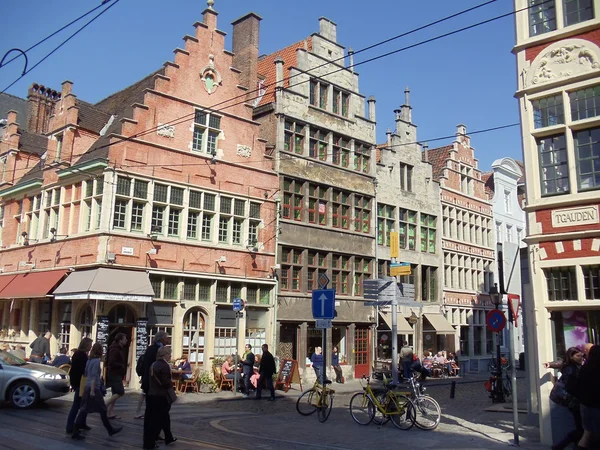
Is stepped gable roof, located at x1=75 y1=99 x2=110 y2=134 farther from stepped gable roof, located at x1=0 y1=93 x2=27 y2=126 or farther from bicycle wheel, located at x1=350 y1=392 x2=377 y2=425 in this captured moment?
bicycle wheel, located at x1=350 y1=392 x2=377 y2=425

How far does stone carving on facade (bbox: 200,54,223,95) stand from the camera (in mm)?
23453

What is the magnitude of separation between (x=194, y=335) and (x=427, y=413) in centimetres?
1164

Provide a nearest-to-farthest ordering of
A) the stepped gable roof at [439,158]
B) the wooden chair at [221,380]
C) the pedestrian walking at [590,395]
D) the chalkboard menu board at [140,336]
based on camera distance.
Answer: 1. the pedestrian walking at [590,395]
2. the chalkboard menu board at [140,336]
3. the wooden chair at [221,380]
4. the stepped gable roof at [439,158]

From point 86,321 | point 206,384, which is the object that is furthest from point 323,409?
point 86,321

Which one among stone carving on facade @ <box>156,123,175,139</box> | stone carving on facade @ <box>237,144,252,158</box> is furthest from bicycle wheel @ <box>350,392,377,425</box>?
stone carving on facade @ <box>237,144,252,158</box>

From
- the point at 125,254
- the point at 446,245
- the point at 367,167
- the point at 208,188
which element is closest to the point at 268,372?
the point at 125,254

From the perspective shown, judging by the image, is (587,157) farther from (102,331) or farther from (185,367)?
(102,331)

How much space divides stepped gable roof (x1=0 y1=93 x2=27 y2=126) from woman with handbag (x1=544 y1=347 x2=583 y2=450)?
117ft

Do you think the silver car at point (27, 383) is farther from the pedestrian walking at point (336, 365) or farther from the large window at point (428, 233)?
the large window at point (428, 233)

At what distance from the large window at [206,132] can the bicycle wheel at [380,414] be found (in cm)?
1318

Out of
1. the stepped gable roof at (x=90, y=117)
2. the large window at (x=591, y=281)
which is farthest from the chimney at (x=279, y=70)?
the large window at (x=591, y=281)

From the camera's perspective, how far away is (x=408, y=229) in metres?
32.6

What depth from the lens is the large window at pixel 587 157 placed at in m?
11.7

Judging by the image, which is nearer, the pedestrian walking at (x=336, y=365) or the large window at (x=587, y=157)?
the large window at (x=587, y=157)
